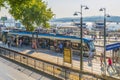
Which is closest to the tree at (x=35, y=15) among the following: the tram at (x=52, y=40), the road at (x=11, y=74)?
the tram at (x=52, y=40)

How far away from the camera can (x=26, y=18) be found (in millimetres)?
57000

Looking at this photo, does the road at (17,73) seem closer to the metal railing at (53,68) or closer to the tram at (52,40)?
the metal railing at (53,68)

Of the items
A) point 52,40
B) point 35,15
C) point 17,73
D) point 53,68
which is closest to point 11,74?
point 17,73

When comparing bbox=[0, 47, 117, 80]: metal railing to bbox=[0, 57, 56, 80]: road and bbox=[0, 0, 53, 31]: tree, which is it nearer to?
bbox=[0, 57, 56, 80]: road

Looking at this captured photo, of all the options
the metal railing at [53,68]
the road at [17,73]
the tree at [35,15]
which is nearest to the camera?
the metal railing at [53,68]

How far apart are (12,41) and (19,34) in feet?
6.88

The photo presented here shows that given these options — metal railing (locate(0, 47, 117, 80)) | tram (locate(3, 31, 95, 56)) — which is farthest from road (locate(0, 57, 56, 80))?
tram (locate(3, 31, 95, 56))

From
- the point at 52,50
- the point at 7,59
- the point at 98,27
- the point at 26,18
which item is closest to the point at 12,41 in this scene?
the point at 26,18

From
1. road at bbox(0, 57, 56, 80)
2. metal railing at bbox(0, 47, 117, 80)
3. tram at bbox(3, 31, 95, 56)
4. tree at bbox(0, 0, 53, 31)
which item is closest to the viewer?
metal railing at bbox(0, 47, 117, 80)

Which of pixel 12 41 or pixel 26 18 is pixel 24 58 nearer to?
pixel 12 41

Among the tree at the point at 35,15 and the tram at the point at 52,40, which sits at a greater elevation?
the tree at the point at 35,15

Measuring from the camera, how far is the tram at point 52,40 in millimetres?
36000

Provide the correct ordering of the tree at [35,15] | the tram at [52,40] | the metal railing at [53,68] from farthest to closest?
the tree at [35,15] < the tram at [52,40] < the metal railing at [53,68]

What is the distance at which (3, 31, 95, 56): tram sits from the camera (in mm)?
36000
